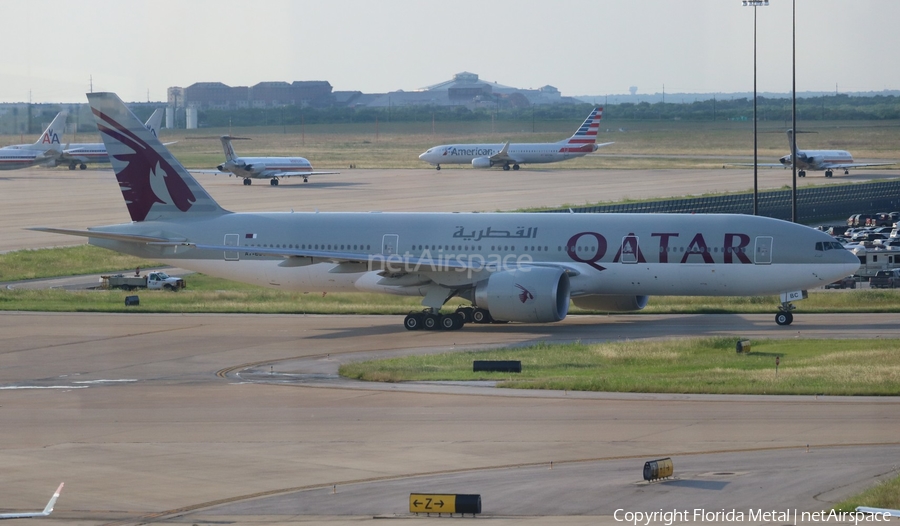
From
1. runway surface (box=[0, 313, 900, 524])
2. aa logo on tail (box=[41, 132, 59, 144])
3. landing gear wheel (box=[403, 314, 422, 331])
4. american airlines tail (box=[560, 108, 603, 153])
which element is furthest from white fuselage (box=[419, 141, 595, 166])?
runway surface (box=[0, 313, 900, 524])

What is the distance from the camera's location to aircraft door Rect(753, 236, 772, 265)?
41875mm

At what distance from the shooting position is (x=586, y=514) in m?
18.3

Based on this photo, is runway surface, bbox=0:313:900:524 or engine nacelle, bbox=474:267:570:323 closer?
runway surface, bbox=0:313:900:524

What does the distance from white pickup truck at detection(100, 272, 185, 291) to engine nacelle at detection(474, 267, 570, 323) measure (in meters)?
24.5

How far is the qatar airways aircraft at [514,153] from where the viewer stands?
141500mm

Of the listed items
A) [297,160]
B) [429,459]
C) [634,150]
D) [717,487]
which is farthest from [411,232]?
[634,150]

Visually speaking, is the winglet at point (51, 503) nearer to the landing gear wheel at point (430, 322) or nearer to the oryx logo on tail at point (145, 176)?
the landing gear wheel at point (430, 322)

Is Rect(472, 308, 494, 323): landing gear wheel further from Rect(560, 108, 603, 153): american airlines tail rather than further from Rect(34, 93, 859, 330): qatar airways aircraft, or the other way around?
Rect(560, 108, 603, 153): american airlines tail

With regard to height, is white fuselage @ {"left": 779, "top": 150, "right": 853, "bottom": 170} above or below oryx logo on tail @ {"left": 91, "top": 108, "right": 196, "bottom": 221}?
above

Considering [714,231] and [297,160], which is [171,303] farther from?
[297,160]

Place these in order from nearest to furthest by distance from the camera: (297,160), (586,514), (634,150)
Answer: (586,514) < (297,160) < (634,150)

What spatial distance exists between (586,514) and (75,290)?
47548 mm

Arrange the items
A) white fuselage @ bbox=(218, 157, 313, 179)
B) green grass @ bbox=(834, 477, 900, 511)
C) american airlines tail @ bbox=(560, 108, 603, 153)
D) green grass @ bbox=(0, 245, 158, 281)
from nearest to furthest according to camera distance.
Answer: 1. green grass @ bbox=(834, 477, 900, 511)
2. green grass @ bbox=(0, 245, 158, 281)
3. white fuselage @ bbox=(218, 157, 313, 179)
4. american airlines tail @ bbox=(560, 108, 603, 153)

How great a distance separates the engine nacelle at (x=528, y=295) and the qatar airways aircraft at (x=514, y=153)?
99.4m
